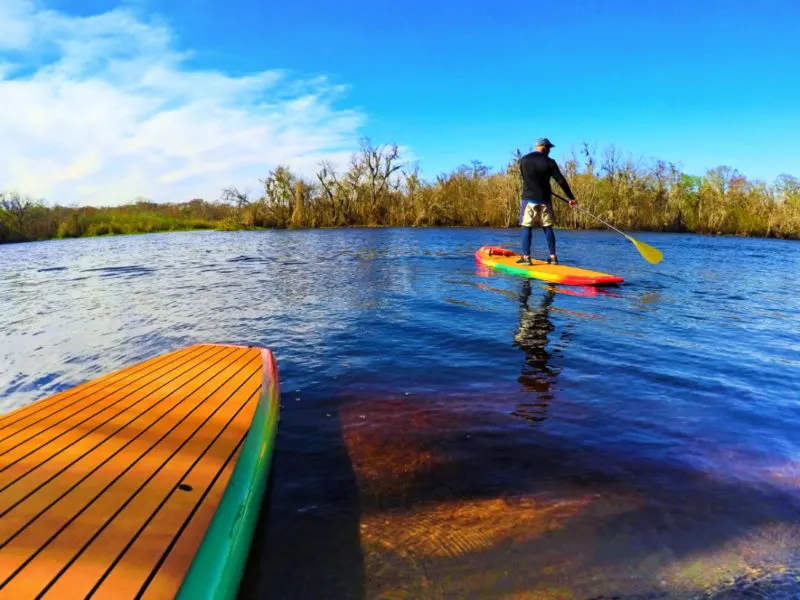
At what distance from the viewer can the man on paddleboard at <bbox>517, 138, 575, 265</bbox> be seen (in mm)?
11883

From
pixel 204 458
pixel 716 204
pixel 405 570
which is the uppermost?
pixel 716 204

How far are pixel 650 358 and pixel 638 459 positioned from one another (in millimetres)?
2898

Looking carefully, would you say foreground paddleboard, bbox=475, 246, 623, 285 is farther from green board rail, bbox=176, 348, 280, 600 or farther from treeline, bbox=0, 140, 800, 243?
treeline, bbox=0, 140, 800, 243

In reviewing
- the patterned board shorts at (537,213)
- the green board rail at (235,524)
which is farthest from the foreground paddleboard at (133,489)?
the patterned board shorts at (537,213)

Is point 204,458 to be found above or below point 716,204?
below

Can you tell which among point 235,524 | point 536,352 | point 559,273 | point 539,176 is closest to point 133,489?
point 235,524

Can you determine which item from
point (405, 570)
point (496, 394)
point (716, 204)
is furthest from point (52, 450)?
point (716, 204)

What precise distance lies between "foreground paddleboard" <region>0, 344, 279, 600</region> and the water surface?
1.56ft

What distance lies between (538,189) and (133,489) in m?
11.8

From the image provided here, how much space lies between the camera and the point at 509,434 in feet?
13.4

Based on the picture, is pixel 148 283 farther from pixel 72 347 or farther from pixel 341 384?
pixel 341 384

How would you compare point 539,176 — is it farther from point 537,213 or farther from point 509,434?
point 509,434

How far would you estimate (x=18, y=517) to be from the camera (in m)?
1.96

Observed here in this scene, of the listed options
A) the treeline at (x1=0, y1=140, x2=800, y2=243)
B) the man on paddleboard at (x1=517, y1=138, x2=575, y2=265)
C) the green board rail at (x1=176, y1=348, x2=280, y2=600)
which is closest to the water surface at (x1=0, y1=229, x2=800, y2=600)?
the green board rail at (x1=176, y1=348, x2=280, y2=600)
